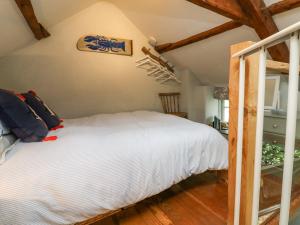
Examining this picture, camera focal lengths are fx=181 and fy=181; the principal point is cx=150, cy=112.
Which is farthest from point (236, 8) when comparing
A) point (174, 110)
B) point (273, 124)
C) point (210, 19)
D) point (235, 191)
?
point (174, 110)

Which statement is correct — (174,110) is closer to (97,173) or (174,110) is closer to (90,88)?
(90,88)

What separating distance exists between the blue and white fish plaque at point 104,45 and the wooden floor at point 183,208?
2.39m

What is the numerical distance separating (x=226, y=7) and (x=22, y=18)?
2.07 metres

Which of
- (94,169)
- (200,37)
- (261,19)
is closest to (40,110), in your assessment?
(94,169)

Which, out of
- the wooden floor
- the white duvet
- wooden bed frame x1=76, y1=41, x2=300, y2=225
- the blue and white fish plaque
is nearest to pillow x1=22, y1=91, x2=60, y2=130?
the white duvet

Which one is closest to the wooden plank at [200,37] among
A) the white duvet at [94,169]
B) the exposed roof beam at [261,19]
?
the exposed roof beam at [261,19]

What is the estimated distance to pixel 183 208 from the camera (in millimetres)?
1658

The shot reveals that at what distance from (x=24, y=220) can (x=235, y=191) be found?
1.13m

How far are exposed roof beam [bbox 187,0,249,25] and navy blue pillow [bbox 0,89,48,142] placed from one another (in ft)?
5.58

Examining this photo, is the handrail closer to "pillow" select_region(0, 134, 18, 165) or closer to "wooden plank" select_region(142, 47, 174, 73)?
"pillow" select_region(0, 134, 18, 165)

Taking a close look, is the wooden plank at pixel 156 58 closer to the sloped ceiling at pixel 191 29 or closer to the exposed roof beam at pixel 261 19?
the sloped ceiling at pixel 191 29

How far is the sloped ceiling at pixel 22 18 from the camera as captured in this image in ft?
5.57

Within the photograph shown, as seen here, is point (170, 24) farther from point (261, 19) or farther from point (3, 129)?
point (3, 129)

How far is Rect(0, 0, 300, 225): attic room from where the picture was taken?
762mm
